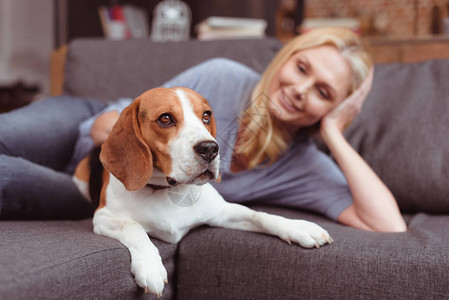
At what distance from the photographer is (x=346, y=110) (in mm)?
1473

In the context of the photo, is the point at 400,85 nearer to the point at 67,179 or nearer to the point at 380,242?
the point at 380,242

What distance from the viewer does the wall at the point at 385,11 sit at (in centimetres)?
345

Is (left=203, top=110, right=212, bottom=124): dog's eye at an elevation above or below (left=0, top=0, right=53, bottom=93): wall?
above

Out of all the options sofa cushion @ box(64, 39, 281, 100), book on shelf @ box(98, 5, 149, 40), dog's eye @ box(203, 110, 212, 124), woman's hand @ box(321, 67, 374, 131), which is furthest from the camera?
book on shelf @ box(98, 5, 149, 40)

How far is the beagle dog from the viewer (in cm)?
79

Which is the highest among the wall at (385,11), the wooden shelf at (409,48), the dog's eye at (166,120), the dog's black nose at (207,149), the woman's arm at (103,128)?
the wall at (385,11)

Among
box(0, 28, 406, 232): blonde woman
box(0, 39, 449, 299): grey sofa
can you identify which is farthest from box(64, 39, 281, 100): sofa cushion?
box(0, 28, 406, 232): blonde woman

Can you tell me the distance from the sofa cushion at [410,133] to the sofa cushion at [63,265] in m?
0.95

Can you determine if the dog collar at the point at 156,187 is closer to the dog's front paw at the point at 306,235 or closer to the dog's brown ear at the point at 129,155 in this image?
the dog's brown ear at the point at 129,155

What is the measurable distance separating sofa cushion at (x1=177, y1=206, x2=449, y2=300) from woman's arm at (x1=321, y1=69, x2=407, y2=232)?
0.41 ft

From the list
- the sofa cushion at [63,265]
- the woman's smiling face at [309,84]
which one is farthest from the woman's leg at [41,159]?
the woman's smiling face at [309,84]

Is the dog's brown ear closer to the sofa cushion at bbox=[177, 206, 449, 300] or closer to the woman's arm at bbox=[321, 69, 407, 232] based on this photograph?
the sofa cushion at bbox=[177, 206, 449, 300]

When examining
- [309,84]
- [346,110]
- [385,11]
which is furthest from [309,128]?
[385,11]

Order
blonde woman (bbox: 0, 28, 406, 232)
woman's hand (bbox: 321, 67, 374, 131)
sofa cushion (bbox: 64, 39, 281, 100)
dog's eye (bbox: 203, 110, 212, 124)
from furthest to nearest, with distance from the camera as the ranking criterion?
1. sofa cushion (bbox: 64, 39, 281, 100)
2. woman's hand (bbox: 321, 67, 374, 131)
3. blonde woman (bbox: 0, 28, 406, 232)
4. dog's eye (bbox: 203, 110, 212, 124)
